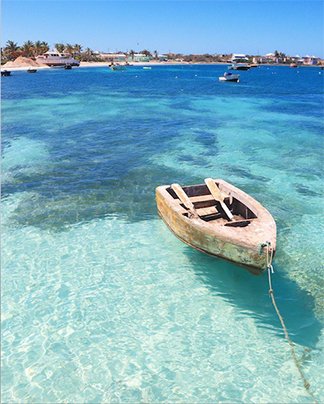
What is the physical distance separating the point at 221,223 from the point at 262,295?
2.57 metres

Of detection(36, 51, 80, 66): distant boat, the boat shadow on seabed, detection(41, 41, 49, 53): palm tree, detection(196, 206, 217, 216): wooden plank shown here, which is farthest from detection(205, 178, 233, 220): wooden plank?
detection(41, 41, 49, 53): palm tree

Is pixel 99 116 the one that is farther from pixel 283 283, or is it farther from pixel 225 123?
pixel 283 283

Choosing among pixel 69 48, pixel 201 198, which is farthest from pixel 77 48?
pixel 201 198

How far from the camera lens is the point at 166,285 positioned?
10.3 m

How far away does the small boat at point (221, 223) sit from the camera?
9320 millimetres

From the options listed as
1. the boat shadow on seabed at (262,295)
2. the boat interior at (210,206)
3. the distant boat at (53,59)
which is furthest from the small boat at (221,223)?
the distant boat at (53,59)

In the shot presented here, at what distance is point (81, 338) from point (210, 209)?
633cm

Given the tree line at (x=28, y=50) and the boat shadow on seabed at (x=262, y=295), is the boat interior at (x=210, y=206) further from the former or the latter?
the tree line at (x=28, y=50)

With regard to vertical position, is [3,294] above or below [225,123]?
below

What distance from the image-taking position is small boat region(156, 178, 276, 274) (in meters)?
9.32

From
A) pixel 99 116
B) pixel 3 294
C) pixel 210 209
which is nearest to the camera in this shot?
pixel 3 294

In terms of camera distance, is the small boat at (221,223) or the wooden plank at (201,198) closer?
the small boat at (221,223)

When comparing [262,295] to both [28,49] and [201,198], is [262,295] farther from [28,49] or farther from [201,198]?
[28,49]

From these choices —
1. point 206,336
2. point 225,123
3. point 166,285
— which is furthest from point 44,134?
point 206,336
